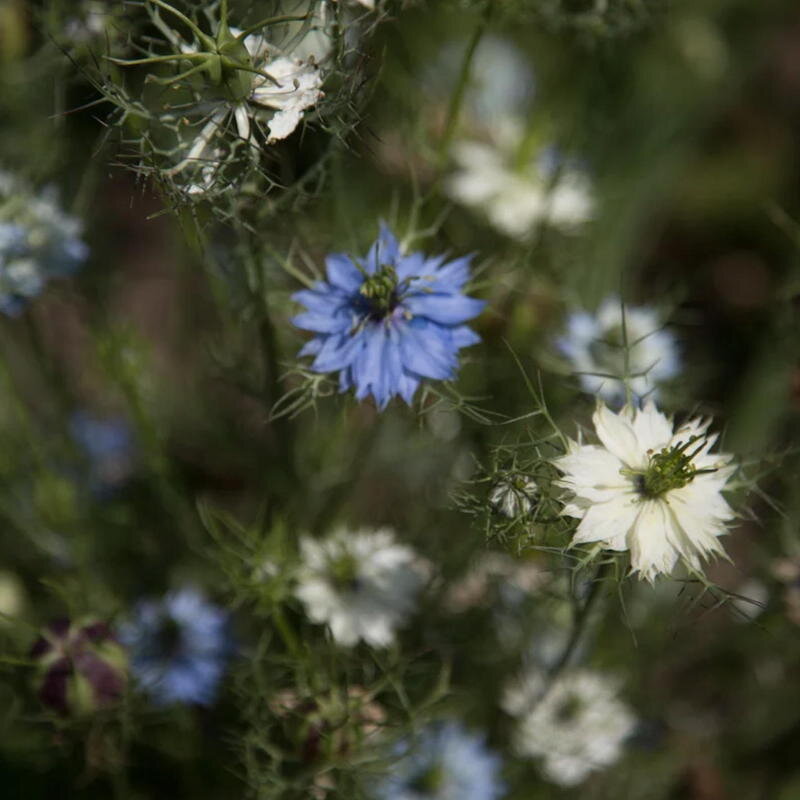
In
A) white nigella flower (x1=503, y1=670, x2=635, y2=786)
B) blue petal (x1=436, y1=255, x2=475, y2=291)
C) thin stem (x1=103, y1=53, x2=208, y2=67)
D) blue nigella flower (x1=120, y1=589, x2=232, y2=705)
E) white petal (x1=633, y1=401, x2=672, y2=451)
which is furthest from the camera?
white nigella flower (x1=503, y1=670, x2=635, y2=786)

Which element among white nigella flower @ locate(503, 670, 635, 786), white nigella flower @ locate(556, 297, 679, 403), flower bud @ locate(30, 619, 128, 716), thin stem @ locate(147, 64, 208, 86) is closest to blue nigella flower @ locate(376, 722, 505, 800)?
white nigella flower @ locate(503, 670, 635, 786)

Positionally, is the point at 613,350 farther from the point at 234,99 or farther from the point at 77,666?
the point at 77,666

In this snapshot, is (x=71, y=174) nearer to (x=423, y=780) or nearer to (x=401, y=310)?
(x=401, y=310)

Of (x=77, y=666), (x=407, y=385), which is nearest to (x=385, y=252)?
(x=407, y=385)

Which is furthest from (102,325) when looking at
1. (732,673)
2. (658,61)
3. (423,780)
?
(658,61)

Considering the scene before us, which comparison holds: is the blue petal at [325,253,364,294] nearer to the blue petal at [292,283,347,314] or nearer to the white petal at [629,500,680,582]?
the blue petal at [292,283,347,314]

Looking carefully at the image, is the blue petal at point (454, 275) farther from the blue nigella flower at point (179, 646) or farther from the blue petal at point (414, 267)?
the blue nigella flower at point (179, 646)
